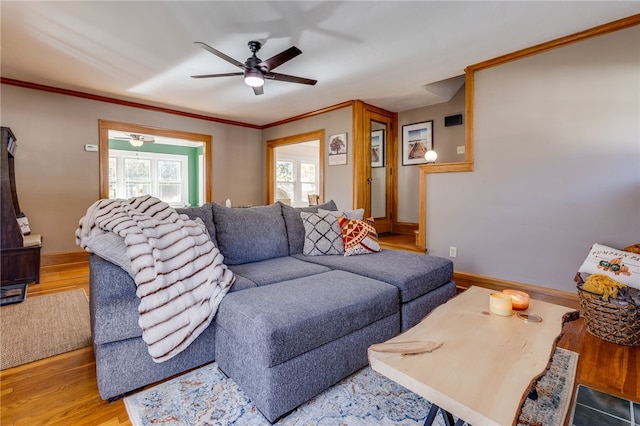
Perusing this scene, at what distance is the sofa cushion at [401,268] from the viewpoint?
203 centimetres

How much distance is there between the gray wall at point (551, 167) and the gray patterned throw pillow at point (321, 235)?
5.25 ft

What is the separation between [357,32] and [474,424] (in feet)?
9.22

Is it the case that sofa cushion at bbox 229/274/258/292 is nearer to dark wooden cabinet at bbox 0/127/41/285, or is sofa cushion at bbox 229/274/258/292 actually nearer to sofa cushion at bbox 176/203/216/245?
sofa cushion at bbox 176/203/216/245

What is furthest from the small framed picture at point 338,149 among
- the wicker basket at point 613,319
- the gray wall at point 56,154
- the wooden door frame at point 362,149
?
the wicker basket at point 613,319

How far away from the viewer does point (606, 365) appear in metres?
1.85

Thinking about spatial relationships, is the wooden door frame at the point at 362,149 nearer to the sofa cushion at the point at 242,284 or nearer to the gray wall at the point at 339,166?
the gray wall at the point at 339,166

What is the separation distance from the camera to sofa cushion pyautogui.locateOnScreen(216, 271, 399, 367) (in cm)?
131

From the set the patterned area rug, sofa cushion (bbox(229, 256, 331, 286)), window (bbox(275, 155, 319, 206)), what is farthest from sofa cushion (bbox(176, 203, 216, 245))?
window (bbox(275, 155, 319, 206))

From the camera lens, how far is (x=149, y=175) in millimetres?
8250

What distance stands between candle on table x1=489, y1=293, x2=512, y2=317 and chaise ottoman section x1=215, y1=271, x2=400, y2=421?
0.55 m

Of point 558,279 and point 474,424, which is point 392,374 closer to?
point 474,424

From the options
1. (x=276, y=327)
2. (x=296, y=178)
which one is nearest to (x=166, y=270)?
(x=276, y=327)

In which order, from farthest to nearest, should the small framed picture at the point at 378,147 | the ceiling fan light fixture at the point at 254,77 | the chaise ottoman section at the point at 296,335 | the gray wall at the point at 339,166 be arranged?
1. the small framed picture at the point at 378,147
2. the gray wall at the point at 339,166
3. the ceiling fan light fixture at the point at 254,77
4. the chaise ottoman section at the point at 296,335

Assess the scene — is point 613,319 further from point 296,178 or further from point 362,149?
point 296,178
